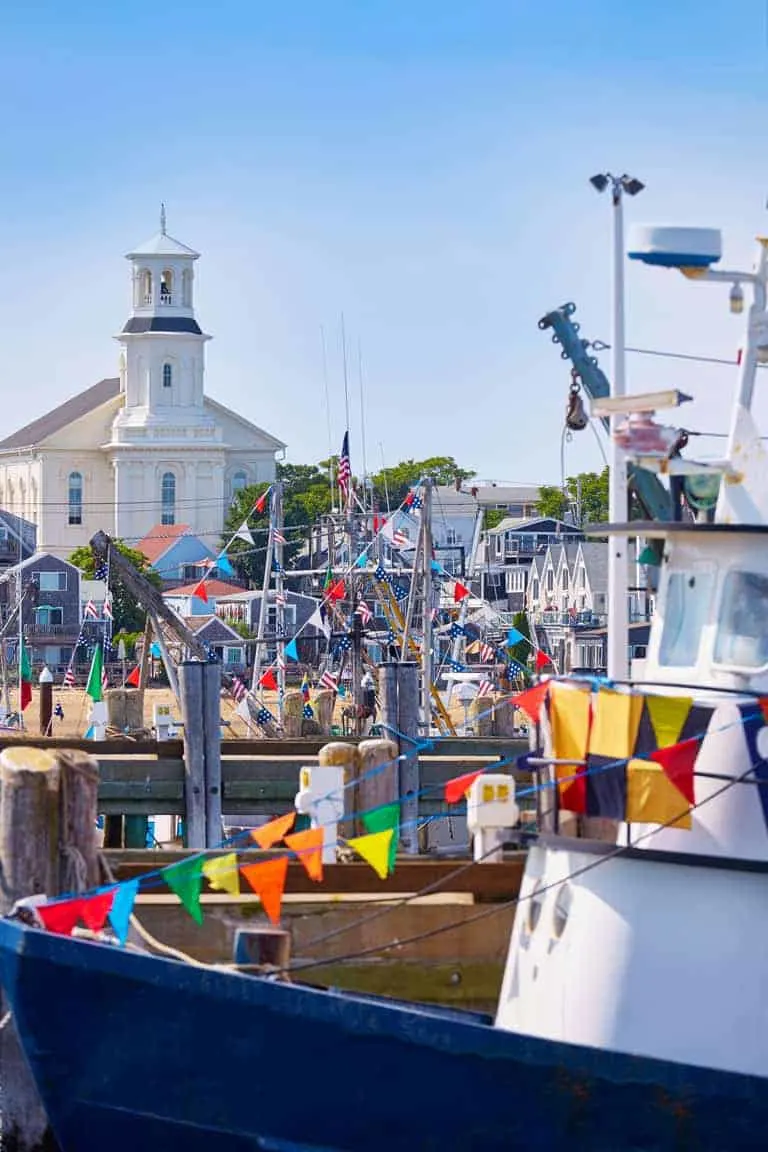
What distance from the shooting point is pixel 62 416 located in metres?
155

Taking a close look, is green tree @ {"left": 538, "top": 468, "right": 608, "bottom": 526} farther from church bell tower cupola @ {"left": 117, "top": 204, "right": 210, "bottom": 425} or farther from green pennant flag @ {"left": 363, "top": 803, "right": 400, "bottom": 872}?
green pennant flag @ {"left": 363, "top": 803, "right": 400, "bottom": 872}

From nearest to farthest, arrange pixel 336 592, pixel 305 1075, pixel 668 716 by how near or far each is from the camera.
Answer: pixel 668 716, pixel 305 1075, pixel 336 592

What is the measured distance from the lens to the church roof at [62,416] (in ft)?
498

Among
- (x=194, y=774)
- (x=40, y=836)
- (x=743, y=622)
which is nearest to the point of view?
(x=743, y=622)

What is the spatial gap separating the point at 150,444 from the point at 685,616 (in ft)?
433

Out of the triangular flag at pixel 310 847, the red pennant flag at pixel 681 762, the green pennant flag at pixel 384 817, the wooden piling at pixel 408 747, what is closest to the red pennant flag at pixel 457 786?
the green pennant flag at pixel 384 817

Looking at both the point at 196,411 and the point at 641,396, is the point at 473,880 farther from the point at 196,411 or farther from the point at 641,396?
the point at 196,411

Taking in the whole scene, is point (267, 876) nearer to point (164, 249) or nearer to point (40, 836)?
point (40, 836)

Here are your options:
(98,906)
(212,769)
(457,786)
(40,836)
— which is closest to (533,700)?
(457,786)

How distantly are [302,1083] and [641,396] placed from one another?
4.83 meters

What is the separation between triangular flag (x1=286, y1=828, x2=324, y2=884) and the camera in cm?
1543

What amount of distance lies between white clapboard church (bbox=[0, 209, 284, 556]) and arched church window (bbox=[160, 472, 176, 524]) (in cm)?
6

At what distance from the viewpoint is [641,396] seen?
14.9 metres

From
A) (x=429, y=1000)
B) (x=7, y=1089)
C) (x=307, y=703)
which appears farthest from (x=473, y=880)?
Result: (x=307, y=703)
